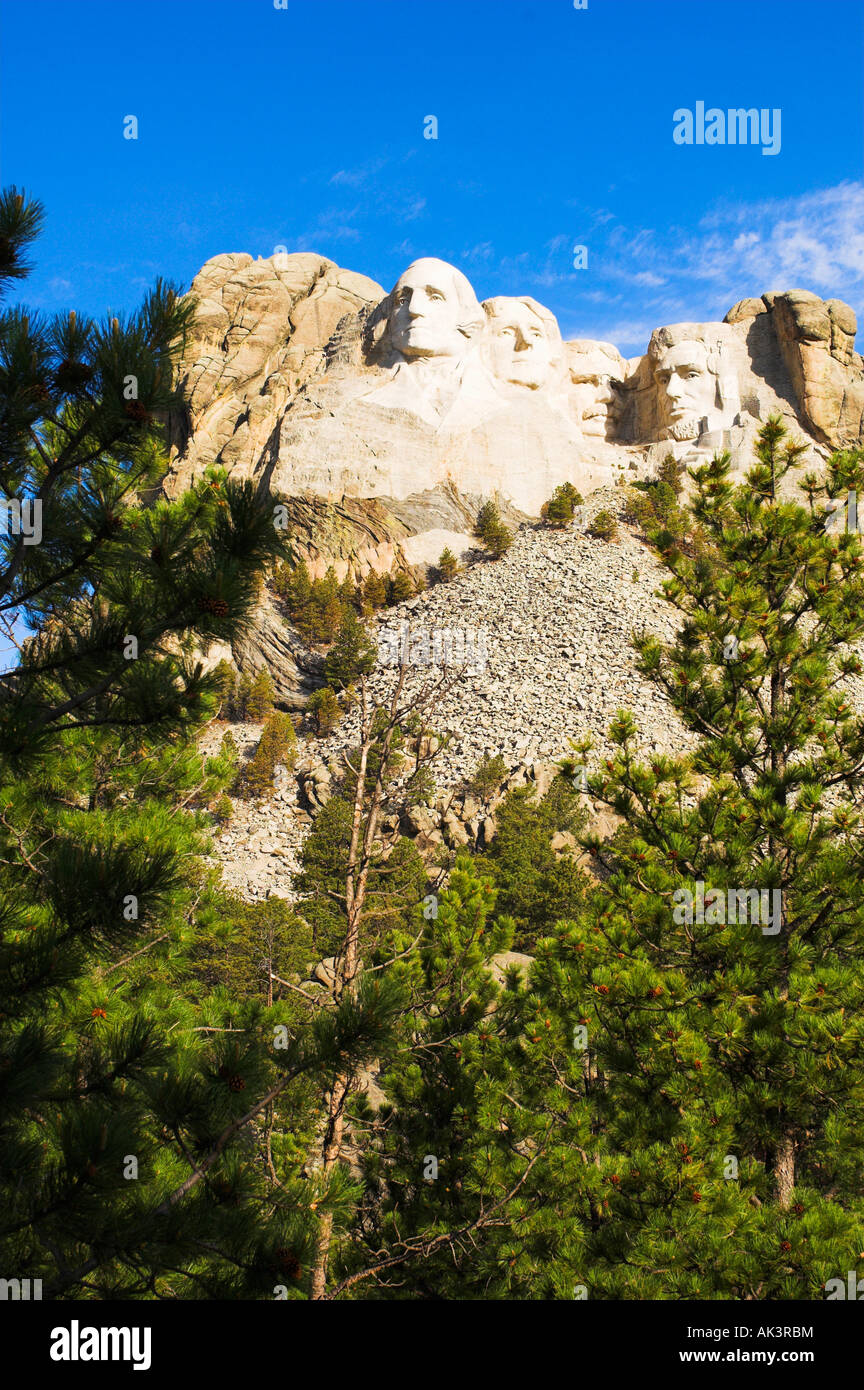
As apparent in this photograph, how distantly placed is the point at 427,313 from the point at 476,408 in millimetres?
6148

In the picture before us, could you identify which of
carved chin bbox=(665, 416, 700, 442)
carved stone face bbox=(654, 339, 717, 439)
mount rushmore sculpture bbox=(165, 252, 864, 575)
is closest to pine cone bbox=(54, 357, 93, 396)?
mount rushmore sculpture bbox=(165, 252, 864, 575)

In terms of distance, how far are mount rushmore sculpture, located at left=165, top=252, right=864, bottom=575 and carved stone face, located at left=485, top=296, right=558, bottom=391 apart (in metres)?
0.10

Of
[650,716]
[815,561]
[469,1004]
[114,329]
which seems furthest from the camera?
[650,716]

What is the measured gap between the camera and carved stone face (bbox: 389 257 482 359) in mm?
49500

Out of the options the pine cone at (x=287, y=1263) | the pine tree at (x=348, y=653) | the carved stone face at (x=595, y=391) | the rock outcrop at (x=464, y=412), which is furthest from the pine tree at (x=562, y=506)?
the pine cone at (x=287, y=1263)

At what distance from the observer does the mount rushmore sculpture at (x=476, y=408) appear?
46.9 m

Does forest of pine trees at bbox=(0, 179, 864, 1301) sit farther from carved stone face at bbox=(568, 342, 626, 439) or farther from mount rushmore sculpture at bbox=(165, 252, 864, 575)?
carved stone face at bbox=(568, 342, 626, 439)

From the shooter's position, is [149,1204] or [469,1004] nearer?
[149,1204]

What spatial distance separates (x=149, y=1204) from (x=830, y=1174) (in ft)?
19.0

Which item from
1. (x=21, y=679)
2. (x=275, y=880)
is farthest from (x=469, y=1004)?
(x=275, y=880)

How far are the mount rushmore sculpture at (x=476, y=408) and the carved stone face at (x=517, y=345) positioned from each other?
4.1 inches

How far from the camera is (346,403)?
160 ft

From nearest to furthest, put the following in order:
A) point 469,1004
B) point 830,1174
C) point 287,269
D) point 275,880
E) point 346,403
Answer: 1. point 830,1174
2. point 469,1004
3. point 275,880
4. point 346,403
5. point 287,269

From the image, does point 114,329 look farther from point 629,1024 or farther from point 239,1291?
point 629,1024
